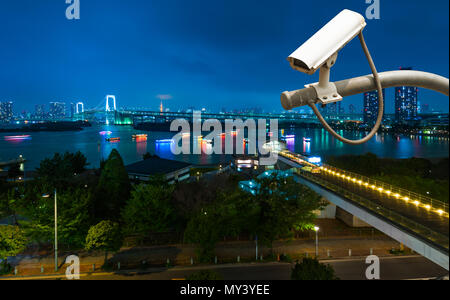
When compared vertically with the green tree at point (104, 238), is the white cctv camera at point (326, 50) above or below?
above

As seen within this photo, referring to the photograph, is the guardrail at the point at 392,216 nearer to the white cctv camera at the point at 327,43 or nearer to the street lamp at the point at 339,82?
the street lamp at the point at 339,82

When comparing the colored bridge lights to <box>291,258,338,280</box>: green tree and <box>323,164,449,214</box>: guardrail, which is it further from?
<box>291,258,338,280</box>: green tree

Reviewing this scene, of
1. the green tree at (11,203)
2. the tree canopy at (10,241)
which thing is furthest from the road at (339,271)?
the green tree at (11,203)

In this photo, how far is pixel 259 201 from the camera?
4770mm

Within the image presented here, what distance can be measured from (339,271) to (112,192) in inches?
171

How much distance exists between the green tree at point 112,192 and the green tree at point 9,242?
1386 millimetres

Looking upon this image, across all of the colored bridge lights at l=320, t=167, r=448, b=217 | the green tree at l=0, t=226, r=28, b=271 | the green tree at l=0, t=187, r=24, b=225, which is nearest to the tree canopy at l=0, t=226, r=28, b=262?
the green tree at l=0, t=226, r=28, b=271

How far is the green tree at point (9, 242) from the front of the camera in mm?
4191

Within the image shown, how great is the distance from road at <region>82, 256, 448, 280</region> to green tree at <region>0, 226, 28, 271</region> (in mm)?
1121

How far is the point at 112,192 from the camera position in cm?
605

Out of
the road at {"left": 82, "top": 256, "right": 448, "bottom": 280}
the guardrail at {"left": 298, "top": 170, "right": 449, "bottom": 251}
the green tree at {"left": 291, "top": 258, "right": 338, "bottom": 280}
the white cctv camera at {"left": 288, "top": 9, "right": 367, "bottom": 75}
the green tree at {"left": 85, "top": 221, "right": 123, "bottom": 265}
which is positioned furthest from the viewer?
the green tree at {"left": 85, "top": 221, "right": 123, "bottom": 265}

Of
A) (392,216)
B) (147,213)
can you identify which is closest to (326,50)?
(392,216)

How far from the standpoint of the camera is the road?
4102 millimetres

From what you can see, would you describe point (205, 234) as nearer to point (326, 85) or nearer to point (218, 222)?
point (218, 222)
